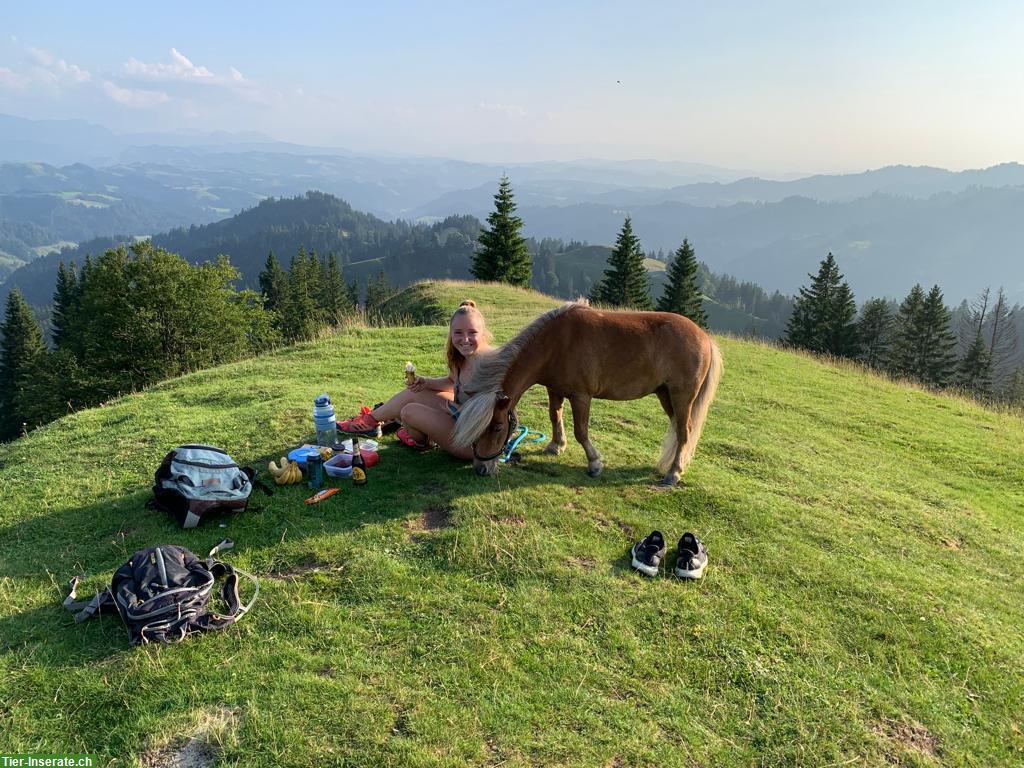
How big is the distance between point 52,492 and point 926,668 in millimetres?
8032

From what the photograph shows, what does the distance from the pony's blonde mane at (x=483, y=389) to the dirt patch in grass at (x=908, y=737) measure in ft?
12.4

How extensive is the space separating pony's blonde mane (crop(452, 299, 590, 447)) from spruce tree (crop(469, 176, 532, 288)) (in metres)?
30.8

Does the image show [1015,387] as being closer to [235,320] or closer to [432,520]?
[432,520]

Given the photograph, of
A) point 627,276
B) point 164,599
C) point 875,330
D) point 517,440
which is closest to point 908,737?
point 517,440

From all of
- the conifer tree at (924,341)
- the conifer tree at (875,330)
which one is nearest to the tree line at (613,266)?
the conifer tree at (875,330)

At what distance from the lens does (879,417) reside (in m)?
11.3

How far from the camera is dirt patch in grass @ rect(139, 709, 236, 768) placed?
2.68 m

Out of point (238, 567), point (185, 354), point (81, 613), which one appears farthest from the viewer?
point (185, 354)

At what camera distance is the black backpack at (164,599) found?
11.0 ft

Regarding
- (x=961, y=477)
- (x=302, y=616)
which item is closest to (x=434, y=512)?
(x=302, y=616)

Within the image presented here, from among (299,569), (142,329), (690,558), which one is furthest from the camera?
(142,329)

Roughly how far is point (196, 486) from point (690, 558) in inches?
177

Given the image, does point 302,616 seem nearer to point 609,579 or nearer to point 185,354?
point 609,579

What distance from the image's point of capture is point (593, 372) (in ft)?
19.2
